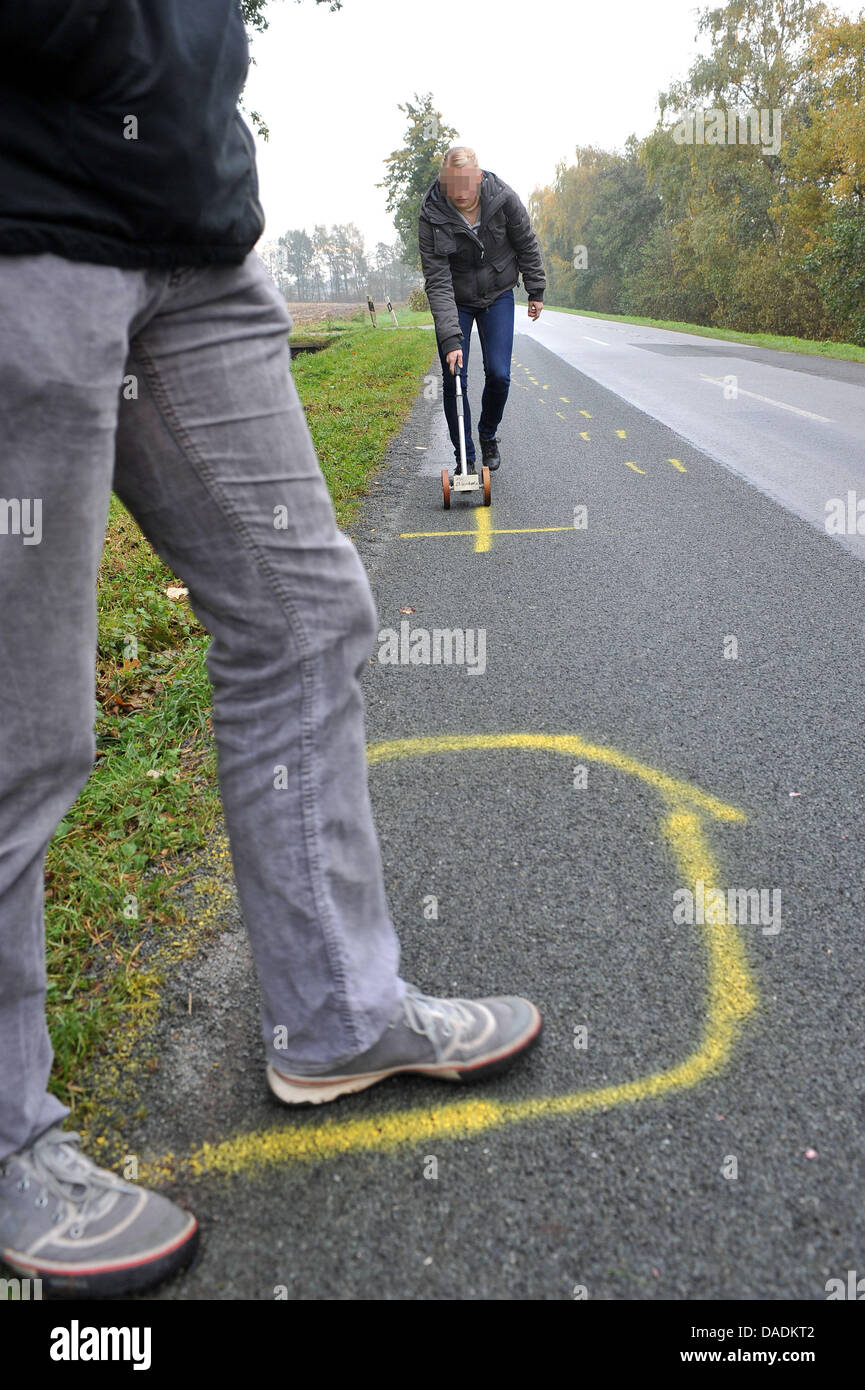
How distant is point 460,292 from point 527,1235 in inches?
245

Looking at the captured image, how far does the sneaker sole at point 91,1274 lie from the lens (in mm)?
1468

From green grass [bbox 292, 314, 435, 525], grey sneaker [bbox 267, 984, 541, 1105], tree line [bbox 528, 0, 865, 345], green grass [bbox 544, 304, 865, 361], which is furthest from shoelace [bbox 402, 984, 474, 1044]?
tree line [bbox 528, 0, 865, 345]

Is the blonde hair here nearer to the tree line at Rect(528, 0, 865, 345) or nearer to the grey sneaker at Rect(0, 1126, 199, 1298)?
the grey sneaker at Rect(0, 1126, 199, 1298)

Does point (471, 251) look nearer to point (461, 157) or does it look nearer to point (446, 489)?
point (461, 157)

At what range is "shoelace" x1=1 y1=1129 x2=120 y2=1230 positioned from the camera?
149 cm

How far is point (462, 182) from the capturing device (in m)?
6.16

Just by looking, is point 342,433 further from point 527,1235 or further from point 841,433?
point 527,1235

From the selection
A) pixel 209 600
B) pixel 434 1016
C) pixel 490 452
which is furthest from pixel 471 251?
pixel 434 1016

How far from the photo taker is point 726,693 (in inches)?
142

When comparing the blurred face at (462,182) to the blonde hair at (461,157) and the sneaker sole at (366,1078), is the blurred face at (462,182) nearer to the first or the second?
the blonde hair at (461,157)

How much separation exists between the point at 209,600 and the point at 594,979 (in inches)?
47.5

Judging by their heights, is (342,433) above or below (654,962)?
above

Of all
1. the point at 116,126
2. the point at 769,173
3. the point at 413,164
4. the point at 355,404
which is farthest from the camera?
the point at 413,164
